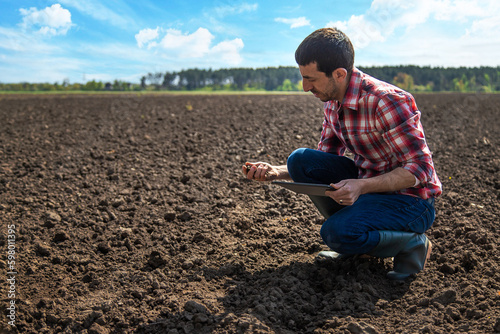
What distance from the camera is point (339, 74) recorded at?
220cm

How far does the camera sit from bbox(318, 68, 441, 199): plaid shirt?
212 cm

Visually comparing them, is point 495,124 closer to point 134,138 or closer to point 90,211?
point 134,138

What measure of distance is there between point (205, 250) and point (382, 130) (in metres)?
1.45

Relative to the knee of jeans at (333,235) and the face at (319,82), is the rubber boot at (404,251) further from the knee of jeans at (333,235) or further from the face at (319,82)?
the face at (319,82)

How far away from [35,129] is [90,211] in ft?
13.1

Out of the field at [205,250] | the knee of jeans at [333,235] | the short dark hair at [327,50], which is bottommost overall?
the field at [205,250]

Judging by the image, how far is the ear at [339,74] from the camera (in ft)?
7.16

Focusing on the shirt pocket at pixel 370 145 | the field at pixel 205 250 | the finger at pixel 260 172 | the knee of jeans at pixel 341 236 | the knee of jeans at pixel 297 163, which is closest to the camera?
the field at pixel 205 250

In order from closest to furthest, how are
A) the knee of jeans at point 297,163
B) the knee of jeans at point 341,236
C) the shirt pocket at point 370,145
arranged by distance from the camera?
the knee of jeans at point 341,236 → the shirt pocket at point 370,145 → the knee of jeans at point 297,163

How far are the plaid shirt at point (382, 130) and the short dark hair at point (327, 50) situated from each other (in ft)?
0.45

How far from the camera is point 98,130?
21.0 feet

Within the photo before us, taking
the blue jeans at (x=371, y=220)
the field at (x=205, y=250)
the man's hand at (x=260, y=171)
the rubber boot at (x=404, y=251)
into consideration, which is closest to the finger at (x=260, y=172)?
the man's hand at (x=260, y=171)

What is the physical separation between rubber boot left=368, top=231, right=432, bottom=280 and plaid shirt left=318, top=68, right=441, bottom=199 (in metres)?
0.26

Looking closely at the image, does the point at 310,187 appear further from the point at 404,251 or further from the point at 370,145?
the point at 404,251
